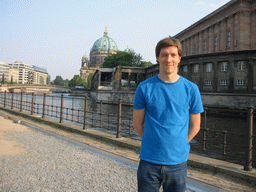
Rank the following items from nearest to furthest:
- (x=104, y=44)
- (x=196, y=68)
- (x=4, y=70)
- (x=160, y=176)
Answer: (x=160, y=176) < (x=196, y=68) < (x=104, y=44) < (x=4, y=70)

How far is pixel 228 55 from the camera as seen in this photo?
31234mm

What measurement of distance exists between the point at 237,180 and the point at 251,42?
37.8 meters

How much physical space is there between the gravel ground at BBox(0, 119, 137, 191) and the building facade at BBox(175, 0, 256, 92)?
29693 mm

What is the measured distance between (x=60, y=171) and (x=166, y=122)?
3153mm

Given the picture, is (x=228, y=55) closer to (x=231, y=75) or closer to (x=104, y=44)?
(x=231, y=75)

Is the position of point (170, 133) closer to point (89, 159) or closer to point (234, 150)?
point (89, 159)

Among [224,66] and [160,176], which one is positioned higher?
[224,66]

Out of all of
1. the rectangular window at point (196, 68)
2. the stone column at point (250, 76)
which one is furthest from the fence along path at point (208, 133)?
the rectangular window at point (196, 68)

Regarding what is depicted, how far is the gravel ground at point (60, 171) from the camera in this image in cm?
355

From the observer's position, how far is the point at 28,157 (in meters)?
5.05

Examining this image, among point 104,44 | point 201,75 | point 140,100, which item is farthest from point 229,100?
point 104,44

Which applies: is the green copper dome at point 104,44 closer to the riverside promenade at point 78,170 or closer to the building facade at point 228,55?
the building facade at point 228,55

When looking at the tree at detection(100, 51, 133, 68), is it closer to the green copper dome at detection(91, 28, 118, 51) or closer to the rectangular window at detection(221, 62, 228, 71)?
the rectangular window at detection(221, 62, 228, 71)

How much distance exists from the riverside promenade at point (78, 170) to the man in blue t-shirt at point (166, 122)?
194 cm
